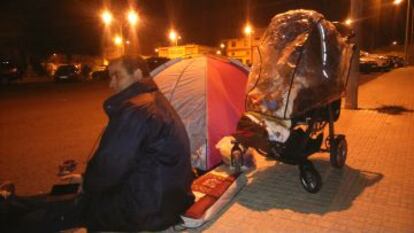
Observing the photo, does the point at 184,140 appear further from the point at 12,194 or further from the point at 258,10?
the point at 258,10

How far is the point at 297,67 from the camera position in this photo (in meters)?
4.93

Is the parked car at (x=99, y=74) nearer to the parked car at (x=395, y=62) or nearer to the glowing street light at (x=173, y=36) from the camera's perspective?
the glowing street light at (x=173, y=36)

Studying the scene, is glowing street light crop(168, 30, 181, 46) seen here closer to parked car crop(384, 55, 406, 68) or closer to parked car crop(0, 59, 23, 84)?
parked car crop(0, 59, 23, 84)

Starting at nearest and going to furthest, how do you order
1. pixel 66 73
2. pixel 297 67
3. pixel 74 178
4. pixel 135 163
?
pixel 135 163 < pixel 74 178 < pixel 297 67 < pixel 66 73

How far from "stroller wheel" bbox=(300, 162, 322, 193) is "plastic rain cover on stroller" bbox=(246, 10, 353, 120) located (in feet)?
2.24

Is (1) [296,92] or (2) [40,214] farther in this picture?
(1) [296,92]

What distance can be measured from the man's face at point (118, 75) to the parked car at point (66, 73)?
2534cm

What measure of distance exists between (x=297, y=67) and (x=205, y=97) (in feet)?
5.39

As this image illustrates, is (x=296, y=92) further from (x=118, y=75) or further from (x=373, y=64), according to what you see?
(x=373, y=64)

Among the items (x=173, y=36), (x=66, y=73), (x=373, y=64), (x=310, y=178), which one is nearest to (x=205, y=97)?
(x=310, y=178)

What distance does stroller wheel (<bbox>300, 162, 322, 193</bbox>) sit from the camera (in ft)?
15.5

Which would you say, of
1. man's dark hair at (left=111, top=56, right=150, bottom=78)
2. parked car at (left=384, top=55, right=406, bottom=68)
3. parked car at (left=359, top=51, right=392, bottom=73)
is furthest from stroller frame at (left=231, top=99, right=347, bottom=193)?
parked car at (left=384, top=55, right=406, bottom=68)

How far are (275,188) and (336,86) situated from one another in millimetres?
1645

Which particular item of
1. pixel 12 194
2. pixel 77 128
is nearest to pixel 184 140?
pixel 12 194
